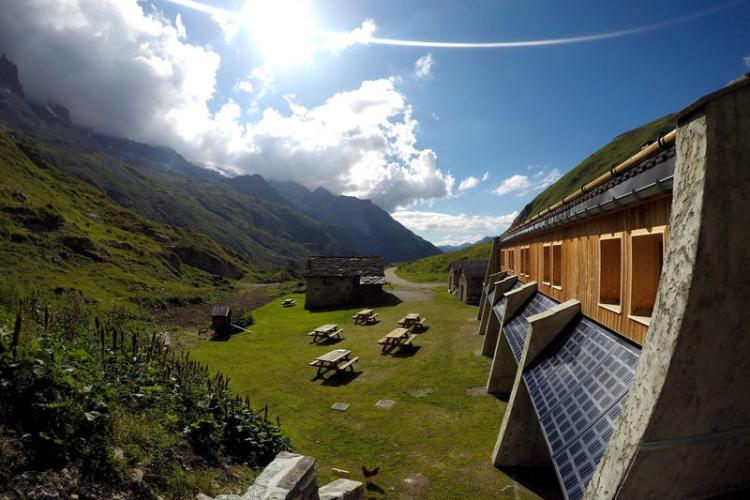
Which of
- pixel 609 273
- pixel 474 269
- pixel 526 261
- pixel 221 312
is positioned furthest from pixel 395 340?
pixel 474 269

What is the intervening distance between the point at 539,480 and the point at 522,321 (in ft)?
15.6

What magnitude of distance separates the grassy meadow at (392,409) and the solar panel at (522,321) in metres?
2.85

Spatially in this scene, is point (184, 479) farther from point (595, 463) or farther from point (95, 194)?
point (95, 194)

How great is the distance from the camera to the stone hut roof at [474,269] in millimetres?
36675

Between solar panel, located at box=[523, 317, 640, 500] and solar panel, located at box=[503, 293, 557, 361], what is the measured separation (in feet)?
8.34

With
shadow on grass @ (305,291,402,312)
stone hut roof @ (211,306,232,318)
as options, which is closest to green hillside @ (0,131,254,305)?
stone hut roof @ (211,306,232,318)

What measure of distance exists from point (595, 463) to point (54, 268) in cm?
4183

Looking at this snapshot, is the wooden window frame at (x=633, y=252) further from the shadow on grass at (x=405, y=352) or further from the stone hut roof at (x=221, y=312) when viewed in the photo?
the stone hut roof at (x=221, y=312)

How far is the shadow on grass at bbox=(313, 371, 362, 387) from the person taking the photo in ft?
56.6

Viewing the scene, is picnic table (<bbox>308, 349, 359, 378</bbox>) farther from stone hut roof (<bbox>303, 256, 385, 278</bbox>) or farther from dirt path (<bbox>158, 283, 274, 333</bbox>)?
stone hut roof (<bbox>303, 256, 385, 278</bbox>)

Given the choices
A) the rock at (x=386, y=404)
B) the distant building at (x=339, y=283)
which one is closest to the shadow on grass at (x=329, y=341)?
the rock at (x=386, y=404)

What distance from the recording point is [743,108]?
3639mm

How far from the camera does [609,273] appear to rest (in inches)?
315

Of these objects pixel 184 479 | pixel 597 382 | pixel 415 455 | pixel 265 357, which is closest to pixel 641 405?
pixel 597 382
